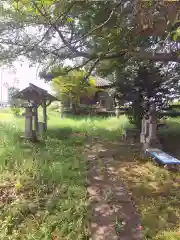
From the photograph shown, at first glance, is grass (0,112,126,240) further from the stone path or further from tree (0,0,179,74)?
tree (0,0,179,74)

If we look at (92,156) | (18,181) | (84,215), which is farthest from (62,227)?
(92,156)

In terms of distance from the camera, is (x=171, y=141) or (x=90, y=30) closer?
(x=90, y=30)

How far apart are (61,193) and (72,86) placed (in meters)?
14.0

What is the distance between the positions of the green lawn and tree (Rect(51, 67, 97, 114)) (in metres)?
3.57

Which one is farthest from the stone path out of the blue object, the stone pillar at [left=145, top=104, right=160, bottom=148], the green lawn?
the stone pillar at [left=145, top=104, right=160, bottom=148]

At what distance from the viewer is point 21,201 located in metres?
4.72

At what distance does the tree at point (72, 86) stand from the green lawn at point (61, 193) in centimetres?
357

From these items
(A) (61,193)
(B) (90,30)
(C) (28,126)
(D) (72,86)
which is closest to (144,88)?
(B) (90,30)

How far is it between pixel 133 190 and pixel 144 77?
6.92m

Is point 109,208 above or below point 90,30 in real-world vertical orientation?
below

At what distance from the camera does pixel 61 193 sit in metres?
5.13

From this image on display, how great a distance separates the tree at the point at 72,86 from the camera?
10.7 meters

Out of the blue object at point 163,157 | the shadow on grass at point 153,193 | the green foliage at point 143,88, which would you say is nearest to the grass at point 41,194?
the shadow on grass at point 153,193

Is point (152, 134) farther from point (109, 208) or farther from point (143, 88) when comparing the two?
point (109, 208)
